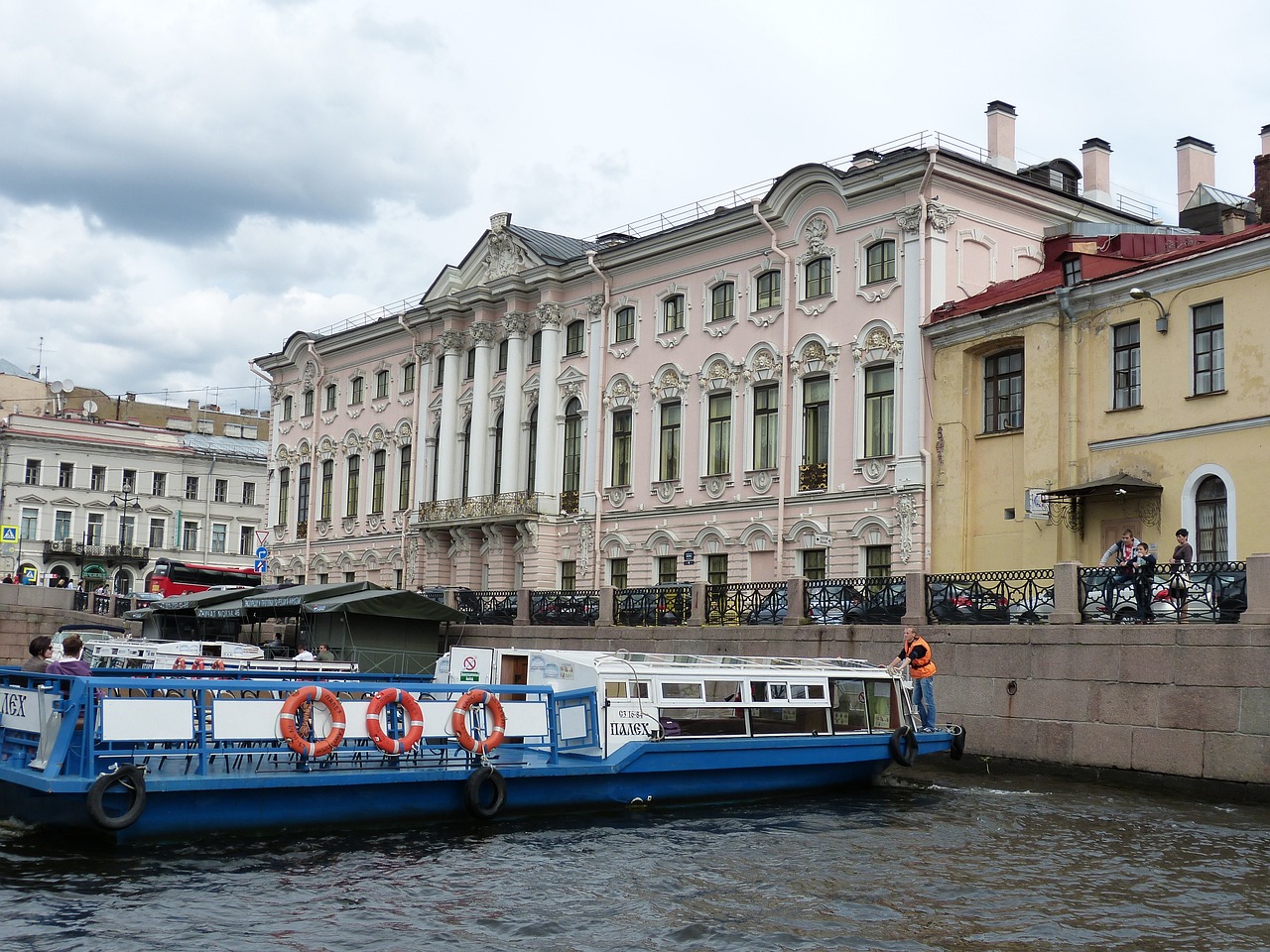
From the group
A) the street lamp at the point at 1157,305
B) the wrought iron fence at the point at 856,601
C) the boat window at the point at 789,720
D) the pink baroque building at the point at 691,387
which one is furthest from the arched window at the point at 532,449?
the boat window at the point at 789,720

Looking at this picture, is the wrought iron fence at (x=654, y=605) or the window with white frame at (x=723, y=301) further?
the window with white frame at (x=723, y=301)

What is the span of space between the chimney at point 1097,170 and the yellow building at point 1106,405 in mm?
3670

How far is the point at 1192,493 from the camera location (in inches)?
917

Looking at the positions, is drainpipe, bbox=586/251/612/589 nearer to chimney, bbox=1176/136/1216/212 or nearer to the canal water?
chimney, bbox=1176/136/1216/212

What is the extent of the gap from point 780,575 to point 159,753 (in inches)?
735

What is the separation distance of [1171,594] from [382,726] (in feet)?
33.2

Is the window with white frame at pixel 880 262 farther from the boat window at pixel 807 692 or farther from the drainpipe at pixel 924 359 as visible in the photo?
the boat window at pixel 807 692

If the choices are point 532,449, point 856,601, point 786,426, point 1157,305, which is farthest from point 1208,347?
point 532,449

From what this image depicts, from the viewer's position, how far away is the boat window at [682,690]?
1642cm

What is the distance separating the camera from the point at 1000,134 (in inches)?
1227

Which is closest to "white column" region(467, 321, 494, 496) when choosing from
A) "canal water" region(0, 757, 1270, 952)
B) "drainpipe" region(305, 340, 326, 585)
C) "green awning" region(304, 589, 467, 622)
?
"green awning" region(304, 589, 467, 622)

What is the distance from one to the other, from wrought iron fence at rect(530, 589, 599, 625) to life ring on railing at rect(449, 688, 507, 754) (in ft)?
44.3

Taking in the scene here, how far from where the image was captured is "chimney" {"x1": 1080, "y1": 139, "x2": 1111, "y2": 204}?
32344 mm

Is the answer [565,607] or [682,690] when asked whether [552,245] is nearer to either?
[565,607]
